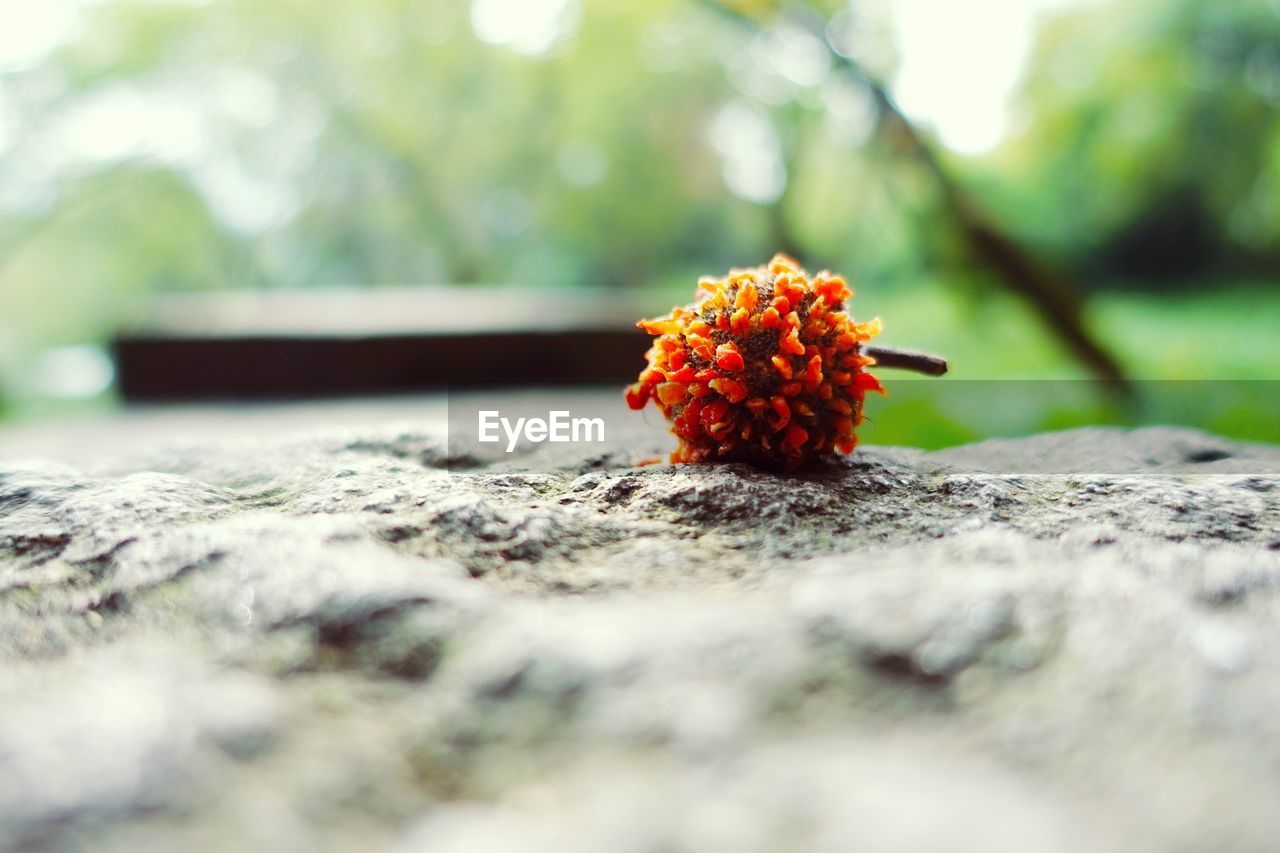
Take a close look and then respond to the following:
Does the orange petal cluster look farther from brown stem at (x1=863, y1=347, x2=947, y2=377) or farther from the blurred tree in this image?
the blurred tree

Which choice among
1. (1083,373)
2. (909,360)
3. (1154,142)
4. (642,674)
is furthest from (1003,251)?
(642,674)

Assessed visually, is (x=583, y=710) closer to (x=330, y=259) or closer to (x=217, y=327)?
(x=217, y=327)

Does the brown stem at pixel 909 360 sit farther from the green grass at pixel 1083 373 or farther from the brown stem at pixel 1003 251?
the brown stem at pixel 1003 251

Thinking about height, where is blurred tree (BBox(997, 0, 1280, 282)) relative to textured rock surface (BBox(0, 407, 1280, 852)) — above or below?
above

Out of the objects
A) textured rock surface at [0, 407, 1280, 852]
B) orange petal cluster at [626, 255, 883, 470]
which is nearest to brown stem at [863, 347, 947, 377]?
orange petal cluster at [626, 255, 883, 470]

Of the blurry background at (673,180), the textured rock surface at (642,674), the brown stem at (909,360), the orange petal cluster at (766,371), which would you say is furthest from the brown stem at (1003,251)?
the textured rock surface at (642,674)

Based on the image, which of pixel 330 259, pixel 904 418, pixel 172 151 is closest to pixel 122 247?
pixel 172 151
